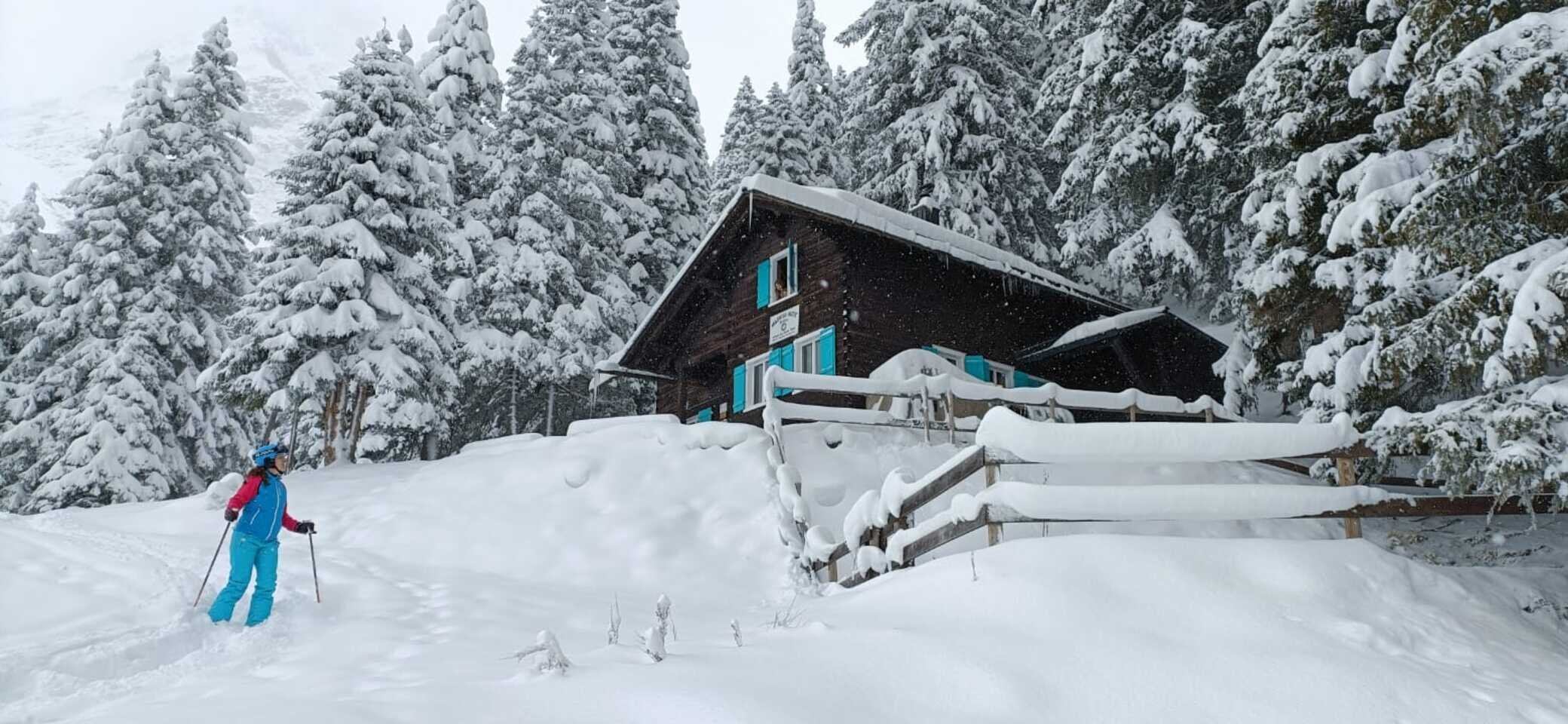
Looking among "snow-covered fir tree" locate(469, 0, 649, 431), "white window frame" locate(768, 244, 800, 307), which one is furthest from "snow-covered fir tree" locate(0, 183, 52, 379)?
"white window frame" locate(768, 244, 800, 307)

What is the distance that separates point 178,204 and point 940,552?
1006 inches

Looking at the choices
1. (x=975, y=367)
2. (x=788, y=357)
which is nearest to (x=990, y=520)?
(x=788, y=357)

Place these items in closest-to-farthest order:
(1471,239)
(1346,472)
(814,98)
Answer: (1346,472) → (1471,239) → (814,98)

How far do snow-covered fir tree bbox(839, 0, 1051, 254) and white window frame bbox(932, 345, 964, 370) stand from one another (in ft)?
19.0

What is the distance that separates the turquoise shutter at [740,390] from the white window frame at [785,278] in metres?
1.88

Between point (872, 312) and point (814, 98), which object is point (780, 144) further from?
point (872, 312)

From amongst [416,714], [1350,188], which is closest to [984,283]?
[1350,188]

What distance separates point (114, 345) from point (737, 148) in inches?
838

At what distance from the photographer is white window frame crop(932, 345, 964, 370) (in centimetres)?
2119

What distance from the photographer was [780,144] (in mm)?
33781

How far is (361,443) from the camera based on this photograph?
996 inches

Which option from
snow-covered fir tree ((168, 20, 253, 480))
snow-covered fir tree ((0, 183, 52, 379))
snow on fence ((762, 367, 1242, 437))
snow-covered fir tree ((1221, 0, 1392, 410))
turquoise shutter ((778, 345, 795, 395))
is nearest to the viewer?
snow-covered fir tree ((1221, 0, 1392, 410))

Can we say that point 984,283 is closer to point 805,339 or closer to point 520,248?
point 805,339

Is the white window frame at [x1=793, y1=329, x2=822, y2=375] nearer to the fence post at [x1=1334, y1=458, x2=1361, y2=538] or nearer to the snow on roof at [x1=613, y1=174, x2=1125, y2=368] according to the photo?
the snow on roof at [x1=613, y1=174, x2=1125, y2=368]
